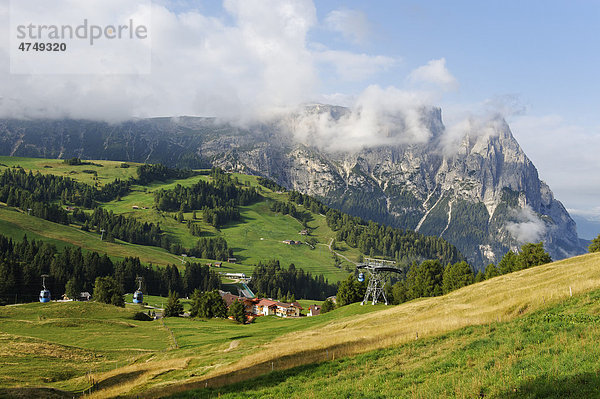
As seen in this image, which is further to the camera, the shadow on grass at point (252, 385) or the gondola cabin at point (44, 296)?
the gondola cabin at point (44, 296)

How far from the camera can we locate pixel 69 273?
141000mm

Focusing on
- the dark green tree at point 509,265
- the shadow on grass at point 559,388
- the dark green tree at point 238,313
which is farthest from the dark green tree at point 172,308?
the shadow on grass at point 559,388

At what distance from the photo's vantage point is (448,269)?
113m

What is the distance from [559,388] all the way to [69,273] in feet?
517

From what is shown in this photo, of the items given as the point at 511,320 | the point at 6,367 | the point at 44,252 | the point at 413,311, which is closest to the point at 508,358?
the point at 511,320

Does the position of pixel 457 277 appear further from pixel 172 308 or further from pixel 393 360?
pixel 393 360

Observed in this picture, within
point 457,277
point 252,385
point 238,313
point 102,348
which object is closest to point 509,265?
point 457,277

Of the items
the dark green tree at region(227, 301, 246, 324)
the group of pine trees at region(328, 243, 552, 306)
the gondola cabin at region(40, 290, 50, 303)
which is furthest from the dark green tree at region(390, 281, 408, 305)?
the gondola cabin at region(40, 290, 50, 303)

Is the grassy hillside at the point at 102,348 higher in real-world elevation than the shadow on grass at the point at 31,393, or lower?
lower

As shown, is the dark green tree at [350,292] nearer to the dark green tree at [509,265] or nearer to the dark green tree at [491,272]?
the dark green tree at [491,272]

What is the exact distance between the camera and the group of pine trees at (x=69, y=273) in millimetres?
118438

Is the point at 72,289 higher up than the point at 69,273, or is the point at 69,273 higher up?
the point at 69,273

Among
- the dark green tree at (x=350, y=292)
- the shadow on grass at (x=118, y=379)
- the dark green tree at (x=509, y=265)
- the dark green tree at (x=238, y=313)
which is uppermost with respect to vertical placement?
the dark green tree at (x=509, y=265)

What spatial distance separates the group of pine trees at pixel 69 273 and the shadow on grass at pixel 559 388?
438 feet
